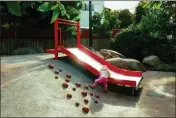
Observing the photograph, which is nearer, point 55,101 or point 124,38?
point 55,101

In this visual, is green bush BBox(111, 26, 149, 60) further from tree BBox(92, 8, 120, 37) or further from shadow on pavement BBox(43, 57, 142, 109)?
tree BBox(92, 8, 120, 37)

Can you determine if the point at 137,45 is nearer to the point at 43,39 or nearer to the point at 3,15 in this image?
the point at 43,39

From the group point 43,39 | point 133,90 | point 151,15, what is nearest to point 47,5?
point 133,90

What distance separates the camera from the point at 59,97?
8188mm

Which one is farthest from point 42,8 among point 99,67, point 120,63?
point 120,63

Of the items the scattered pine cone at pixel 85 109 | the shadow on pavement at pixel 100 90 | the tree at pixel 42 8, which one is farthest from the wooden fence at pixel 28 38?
the tree at pixel 42 8

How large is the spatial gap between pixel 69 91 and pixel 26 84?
4.13 feet

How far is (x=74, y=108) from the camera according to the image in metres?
7.73

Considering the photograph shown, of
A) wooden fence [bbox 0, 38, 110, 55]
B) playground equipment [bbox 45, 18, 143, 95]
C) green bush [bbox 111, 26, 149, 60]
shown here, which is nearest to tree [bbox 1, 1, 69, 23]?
playground equipment [bbox 45, 18, 143, 95]

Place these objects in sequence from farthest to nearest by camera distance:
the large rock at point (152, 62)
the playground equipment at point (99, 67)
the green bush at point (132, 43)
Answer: the green bush at point (132, 43) → the large rock at point (152, 62) → the playground equipment at point (99, 67)

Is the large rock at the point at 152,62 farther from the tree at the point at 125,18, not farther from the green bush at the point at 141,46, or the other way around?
the tree at the point at 125,18

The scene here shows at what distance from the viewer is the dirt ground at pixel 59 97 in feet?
24.0

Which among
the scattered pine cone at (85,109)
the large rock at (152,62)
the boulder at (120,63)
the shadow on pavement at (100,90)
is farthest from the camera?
the large rock at (152,62)

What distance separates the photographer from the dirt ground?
730 cm
